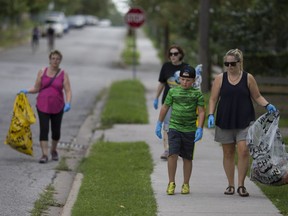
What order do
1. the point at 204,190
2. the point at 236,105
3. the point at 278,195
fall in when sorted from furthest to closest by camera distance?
the point at 204,190 < the point at 278,195 < the point at 236,105

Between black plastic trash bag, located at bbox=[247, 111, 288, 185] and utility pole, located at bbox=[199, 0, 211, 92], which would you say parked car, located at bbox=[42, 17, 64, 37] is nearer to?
utility pole, located at bbox=[199, 0, 211, 92]

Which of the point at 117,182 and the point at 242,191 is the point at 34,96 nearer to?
the point at 117,182

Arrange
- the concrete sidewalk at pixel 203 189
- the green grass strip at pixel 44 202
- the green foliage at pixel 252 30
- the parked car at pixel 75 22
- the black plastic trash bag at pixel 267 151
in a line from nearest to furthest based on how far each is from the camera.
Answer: the concrete sidewalk at pixel 203 189 < the green grass strip at pixel 44 202 < the black plastic trash bag at pixel 267 151 < the green foliage at pixel 252 30 < the parked car at pixel 75 22

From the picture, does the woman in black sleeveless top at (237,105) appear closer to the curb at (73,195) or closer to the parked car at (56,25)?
the curb at (73,195)

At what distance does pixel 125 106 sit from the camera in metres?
19.0

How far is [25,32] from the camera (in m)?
65.2

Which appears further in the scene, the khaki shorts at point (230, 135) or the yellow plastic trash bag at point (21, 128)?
the yellow plastic trash bag at point (21, 128)

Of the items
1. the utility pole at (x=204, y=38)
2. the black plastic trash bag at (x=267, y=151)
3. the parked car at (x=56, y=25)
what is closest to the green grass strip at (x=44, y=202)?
the black plastic trash bag at (x=267, y=151)

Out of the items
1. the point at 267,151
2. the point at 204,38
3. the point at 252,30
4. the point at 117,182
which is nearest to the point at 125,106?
the point at 204,38

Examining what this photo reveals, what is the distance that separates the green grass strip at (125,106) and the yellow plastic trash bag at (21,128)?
15.4 ft

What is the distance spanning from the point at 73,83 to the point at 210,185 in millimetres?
18217

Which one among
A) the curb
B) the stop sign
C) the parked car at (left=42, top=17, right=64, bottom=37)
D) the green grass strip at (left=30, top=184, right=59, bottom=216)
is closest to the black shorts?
the curb

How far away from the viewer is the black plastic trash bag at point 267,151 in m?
8.50

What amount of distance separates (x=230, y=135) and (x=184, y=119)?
56 cm
